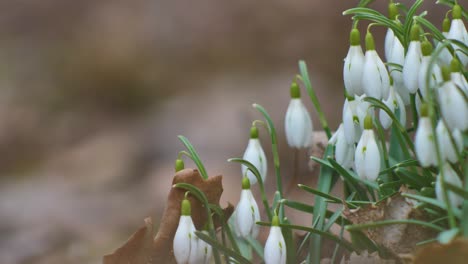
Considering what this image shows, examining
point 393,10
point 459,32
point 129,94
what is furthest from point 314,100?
point 129,94

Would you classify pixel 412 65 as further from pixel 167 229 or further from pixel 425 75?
pixel 167 229

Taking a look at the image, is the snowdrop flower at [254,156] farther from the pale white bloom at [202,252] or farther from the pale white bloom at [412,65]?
the pale white bloom at [412,65]

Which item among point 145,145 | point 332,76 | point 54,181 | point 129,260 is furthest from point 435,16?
point 129,260

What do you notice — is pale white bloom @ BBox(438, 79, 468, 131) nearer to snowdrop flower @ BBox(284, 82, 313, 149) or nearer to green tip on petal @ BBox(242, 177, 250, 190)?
green tip on petal @ BBox(242, 177, 250, 190)

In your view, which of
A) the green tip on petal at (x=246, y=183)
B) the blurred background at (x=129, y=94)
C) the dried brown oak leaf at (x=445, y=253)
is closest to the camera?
the dried brown oak leaf at (x=445, y=253)

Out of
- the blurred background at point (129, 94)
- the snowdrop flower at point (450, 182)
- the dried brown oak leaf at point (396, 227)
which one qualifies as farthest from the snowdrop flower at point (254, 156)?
the blurred background at point (129, 94)

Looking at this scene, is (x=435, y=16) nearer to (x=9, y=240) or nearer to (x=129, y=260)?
(x=9, y=240)
